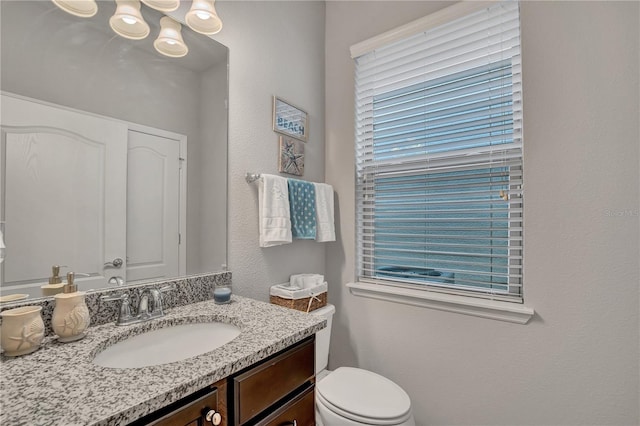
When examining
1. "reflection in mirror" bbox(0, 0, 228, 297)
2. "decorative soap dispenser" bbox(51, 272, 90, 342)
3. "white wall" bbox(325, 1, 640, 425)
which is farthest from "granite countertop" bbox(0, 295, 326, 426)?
"white wall" bbox(325, 1, 640, 425)

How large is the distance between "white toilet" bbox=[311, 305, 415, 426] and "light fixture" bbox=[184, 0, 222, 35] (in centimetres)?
→ 160

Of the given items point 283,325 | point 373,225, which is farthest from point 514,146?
point 283,325

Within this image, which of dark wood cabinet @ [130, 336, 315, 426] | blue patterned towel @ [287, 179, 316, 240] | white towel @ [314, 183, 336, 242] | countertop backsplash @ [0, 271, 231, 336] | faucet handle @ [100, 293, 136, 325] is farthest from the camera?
white towel @ [314, 183, 336, 242]

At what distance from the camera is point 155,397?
1.74 ft

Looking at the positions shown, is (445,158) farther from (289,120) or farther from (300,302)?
(300,302)

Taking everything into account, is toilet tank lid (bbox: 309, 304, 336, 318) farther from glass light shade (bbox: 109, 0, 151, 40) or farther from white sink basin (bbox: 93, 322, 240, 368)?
glass light shade (bbox: 109, 0, 151, 40)

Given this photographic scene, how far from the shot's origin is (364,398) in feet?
4.05

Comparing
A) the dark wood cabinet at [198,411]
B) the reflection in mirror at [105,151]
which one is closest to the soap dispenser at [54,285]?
the reflection in mirror at [105,151]

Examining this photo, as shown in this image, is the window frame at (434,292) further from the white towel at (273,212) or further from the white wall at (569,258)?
the white towel at (273,212)

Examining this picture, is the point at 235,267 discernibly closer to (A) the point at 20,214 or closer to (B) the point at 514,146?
(A) the point at 20,214

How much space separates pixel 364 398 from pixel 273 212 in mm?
918

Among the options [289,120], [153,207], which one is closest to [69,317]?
[153,207]

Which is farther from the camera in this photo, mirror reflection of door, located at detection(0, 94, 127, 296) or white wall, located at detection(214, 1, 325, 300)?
white wall, located at detection(214, 1, 325, 300)

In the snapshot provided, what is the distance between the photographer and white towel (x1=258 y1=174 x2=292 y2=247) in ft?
4.55
